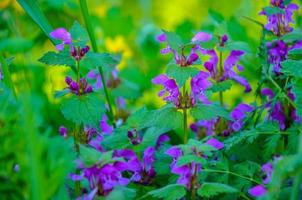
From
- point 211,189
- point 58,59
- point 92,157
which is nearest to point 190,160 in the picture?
point 211,189

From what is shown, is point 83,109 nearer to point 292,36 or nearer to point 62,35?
Answer: point 62,35

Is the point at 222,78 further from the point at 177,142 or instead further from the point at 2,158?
the point at 2,158

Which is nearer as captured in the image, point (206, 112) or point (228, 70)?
point (206, 112)

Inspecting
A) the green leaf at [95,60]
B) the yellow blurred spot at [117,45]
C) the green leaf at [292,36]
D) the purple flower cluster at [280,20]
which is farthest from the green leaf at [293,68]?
the yellow blurred spot at [117,45]

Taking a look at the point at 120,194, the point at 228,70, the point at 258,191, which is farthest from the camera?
the point at 228,70

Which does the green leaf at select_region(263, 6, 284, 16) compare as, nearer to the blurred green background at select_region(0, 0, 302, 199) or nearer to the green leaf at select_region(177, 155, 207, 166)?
the blurred green background at select_region(0, 0, 302, 199)

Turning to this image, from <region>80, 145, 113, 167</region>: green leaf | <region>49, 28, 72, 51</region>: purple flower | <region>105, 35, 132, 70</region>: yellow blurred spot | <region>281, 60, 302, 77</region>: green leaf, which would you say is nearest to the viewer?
<region>80, 145, 113, 167</region>: green leaf

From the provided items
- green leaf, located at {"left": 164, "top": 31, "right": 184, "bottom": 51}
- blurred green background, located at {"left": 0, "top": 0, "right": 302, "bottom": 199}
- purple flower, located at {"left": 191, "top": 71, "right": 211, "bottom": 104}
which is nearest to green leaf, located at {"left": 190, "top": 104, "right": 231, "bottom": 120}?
purple flower, located at {"left": 191, "top": 71, "right": 211, "bottom": 104}
